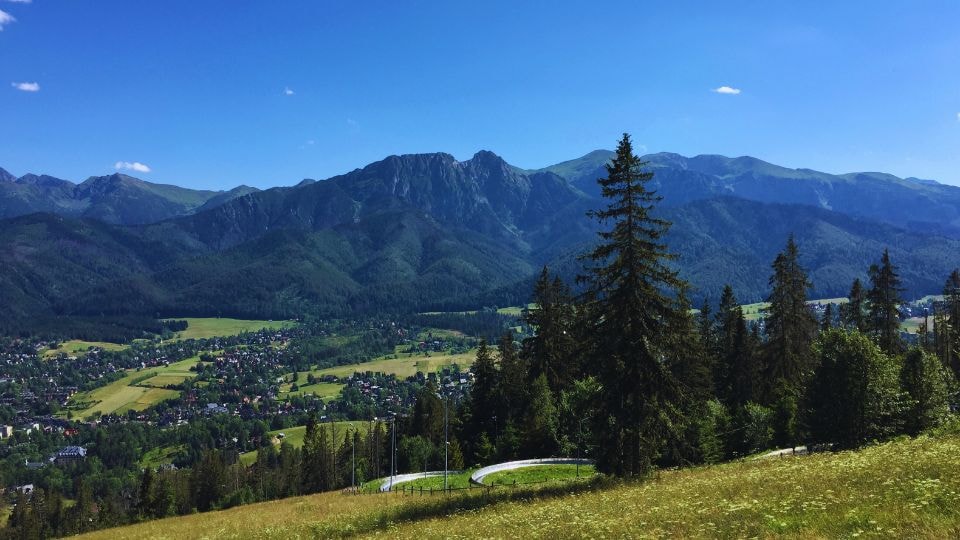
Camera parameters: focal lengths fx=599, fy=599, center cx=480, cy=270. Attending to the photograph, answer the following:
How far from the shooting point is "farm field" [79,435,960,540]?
456 inches

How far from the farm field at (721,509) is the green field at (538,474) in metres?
14.6

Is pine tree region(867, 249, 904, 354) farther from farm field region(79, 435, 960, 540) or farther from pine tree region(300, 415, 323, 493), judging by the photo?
pine tree region(300, 415, 323, 493)

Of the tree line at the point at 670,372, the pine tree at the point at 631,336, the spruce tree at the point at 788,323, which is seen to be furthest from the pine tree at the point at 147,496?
the spruce tree at the point at 788,323

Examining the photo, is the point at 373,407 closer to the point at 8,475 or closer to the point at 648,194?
the point at 8,475

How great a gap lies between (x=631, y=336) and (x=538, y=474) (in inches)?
824

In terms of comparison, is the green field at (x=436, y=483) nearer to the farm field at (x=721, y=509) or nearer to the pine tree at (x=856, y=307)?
the farm field at (x=721, y=509)

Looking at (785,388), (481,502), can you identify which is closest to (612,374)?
(481,502)

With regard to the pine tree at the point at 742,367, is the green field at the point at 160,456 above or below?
below

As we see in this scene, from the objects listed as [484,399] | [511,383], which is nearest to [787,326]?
[511,383]

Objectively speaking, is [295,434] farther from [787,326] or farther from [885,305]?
[885,305]

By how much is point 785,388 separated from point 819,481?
120 ft

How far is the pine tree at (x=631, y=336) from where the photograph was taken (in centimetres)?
2755

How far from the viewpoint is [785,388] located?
49.5m

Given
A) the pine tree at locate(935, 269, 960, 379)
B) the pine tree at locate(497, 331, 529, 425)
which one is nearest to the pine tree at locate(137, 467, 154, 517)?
the pine tree at locate(497, 331, 529, 425)
